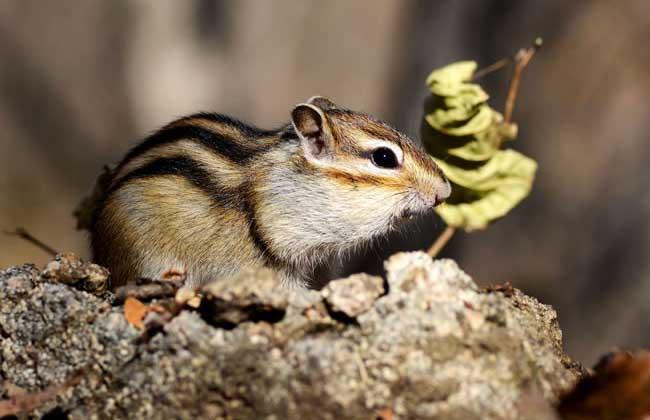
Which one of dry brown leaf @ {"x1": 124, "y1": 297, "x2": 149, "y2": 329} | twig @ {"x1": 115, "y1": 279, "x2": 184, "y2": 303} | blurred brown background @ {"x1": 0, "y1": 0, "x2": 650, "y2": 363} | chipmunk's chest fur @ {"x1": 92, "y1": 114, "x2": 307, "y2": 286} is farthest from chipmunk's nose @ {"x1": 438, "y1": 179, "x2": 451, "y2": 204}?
blurred brown background @ {"x1": 0, "y1": 0, "x2": 650, "y2": 363}

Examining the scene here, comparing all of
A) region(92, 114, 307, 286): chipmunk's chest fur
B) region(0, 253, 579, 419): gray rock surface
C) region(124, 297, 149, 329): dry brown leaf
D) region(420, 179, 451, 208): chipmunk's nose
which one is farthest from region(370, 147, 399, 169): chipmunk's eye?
region(124, 297, 149, 329): dry brown leaf

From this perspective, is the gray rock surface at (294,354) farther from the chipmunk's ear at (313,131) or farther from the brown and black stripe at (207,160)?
the chipmunk's ear at (313,131)

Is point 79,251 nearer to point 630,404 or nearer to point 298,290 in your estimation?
point 298,290

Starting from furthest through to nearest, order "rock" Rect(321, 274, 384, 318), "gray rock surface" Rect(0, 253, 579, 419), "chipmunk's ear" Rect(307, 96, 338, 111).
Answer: "chipmunk's ear" Rect(307, 96, 338, 111) < "rock" Rect(321, 274, 384, 318) < "gray rock surface" Rect(0, 253, 579, 419)

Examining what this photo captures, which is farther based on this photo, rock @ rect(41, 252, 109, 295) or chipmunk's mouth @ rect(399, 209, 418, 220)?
chipmunk's mouth @ rect(399, 209, 418, 220)

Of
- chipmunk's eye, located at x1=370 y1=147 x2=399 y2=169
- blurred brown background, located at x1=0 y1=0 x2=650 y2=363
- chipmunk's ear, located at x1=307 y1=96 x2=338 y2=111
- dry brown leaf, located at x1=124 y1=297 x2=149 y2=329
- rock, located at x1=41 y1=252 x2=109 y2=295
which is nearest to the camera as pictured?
dry brown leaf, located at x1=124 y1=297 x2=149 y2=329

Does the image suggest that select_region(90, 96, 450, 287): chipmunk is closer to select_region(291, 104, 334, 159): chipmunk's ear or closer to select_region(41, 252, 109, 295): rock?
select_region(291, 104, 334, 159): chipmunk's ear

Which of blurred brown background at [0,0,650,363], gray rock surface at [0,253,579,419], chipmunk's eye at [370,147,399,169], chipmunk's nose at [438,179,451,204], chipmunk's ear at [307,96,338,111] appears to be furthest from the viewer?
blurred brown background at [0,0,650,363]

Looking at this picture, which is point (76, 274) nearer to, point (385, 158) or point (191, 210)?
point (191, 210)

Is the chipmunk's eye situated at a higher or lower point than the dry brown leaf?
higher

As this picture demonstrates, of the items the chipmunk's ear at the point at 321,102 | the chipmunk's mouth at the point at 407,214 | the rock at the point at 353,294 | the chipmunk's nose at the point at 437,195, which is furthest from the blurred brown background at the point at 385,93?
the rock at the point at 353,294

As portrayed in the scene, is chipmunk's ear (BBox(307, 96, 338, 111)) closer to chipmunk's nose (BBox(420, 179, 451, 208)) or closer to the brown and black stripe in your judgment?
the brown and black stripe
